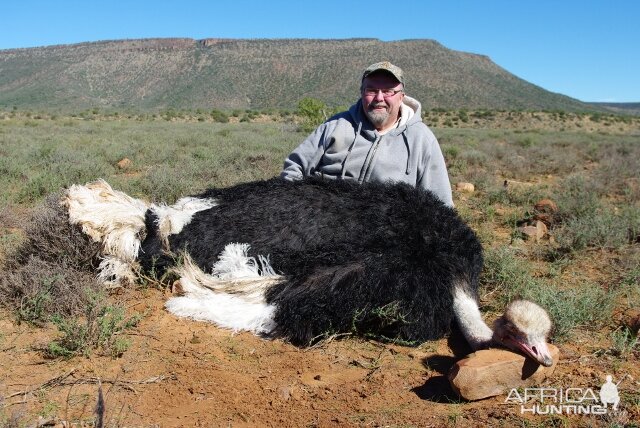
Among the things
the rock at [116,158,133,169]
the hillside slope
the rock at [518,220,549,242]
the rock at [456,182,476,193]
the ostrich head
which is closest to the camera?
the ostrich head

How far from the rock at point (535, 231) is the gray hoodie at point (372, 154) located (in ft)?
5.27

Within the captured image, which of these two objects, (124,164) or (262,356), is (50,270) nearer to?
(262,356)

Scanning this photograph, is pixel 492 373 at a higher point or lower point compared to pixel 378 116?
lower

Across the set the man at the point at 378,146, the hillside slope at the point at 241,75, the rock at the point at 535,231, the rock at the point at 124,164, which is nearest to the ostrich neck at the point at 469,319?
the man at the point at 378,146

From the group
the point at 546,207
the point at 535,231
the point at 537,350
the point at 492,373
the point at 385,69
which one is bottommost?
the point at 492,373

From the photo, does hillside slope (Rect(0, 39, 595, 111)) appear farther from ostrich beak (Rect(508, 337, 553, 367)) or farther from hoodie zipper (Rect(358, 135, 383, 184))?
ostrich beak (Rect(508, 337, 553, 367))

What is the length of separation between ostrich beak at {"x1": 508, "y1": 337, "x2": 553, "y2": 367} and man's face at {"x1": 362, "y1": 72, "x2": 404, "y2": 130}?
2.30 metres

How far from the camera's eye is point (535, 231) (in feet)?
17.6

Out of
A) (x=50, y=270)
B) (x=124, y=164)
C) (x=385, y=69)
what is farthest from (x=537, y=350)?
(x=124, y=164)

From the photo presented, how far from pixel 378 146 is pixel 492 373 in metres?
2.24

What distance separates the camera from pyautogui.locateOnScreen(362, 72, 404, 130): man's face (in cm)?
418

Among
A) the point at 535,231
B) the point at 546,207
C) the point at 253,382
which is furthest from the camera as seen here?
the point at 546,207

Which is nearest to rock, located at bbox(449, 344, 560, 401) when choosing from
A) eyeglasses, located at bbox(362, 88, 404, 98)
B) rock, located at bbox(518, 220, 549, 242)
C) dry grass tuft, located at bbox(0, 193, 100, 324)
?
dry grass tuft, located at bbox(0, 193, 100, 324)

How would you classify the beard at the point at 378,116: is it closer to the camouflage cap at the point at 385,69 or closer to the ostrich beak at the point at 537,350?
the camouflage cap at the point at 385,69
